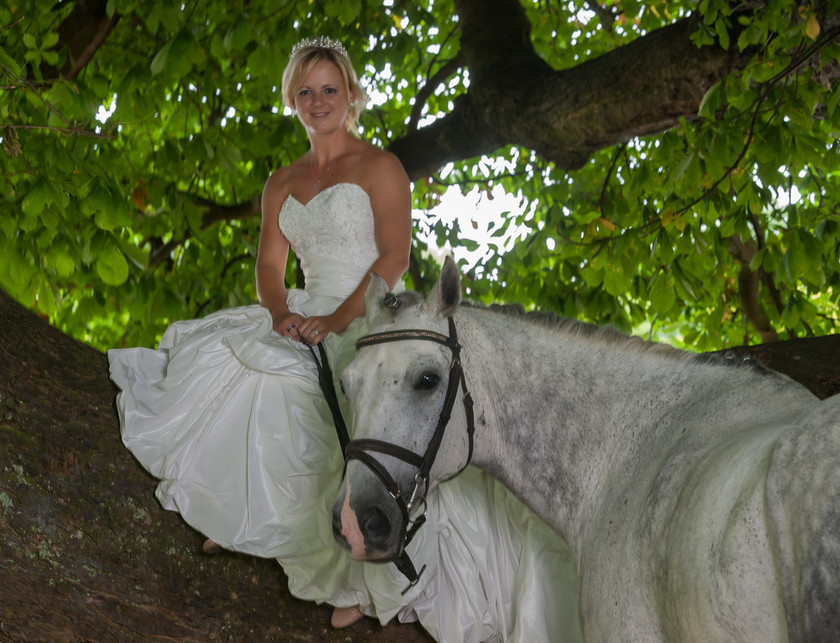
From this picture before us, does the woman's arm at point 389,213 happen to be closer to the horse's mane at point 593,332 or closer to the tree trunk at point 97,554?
the horse's mane at point 593,332

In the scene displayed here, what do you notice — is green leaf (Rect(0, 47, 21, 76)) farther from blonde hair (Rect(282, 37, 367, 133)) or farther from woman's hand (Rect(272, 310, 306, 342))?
woman's hand (Rect(272, 310, 306, 342))

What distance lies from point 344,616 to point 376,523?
96cm

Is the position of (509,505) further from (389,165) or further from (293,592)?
(389,165)

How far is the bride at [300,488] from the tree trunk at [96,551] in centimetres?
10

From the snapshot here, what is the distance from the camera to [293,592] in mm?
3318

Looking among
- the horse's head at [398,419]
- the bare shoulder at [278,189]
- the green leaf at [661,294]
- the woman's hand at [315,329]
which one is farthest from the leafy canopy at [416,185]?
the horse's head at [398,419]

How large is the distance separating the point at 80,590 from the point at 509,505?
5.64 feet

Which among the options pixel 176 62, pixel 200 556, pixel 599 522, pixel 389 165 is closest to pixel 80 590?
pixel 200 556

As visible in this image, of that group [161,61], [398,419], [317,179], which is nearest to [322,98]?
[317,179]

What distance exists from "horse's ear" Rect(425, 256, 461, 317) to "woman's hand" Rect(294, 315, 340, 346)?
741mm

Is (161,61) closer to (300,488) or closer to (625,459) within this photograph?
(300,488)

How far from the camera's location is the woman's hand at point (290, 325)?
11.6 ft

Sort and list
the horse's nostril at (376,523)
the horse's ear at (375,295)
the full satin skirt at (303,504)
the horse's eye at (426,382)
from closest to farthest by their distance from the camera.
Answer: the horse's nostril at (376,523) → the horse's eye at (426,382) → the horse's ear at (375,295) → the full satin skirt at (303,504)

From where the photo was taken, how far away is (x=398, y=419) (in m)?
2.70
